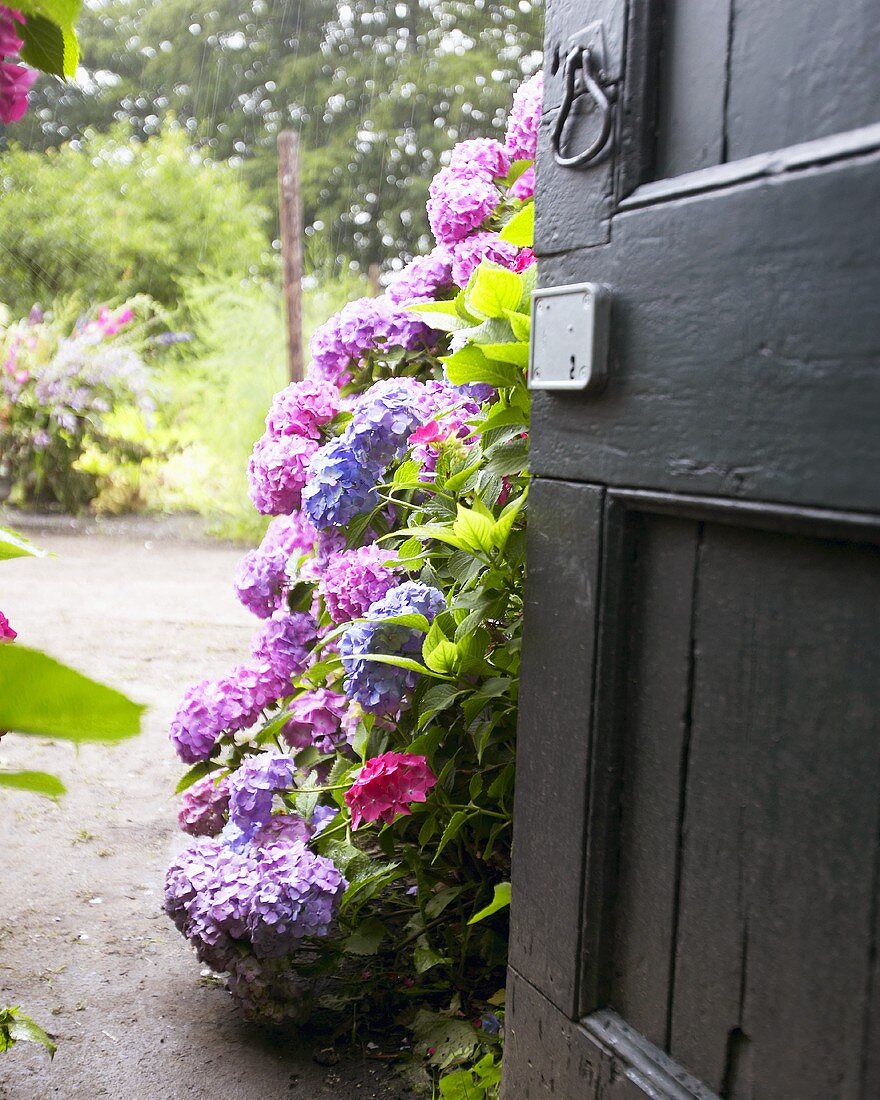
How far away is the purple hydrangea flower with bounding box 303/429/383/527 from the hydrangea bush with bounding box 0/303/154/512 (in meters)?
5.61

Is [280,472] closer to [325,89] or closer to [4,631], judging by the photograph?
[4,631]

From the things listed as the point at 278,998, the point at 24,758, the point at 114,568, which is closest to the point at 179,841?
the point at 24,758

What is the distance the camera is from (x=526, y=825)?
1053mm

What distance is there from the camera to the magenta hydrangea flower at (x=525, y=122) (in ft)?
5.41

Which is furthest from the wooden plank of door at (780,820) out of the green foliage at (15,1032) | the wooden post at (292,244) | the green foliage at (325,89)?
the green foliage at (325,89)

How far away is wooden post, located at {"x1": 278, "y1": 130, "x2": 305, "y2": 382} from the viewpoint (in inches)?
276

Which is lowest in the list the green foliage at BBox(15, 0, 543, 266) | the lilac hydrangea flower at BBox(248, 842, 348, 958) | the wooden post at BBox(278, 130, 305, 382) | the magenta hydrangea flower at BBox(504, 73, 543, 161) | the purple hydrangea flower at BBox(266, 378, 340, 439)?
the lilac hydrangea flower at BBox(248, 842, 348, 958)

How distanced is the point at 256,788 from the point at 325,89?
693 inches

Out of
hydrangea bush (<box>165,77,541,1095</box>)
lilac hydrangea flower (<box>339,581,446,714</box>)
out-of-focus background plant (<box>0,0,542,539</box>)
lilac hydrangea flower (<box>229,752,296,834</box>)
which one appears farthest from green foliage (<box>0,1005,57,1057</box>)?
Answer: out-of-focus background plant (<box>0,0,542,539</box>)

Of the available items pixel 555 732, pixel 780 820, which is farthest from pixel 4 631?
pixel 780 820

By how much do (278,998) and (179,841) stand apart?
0.75 meters

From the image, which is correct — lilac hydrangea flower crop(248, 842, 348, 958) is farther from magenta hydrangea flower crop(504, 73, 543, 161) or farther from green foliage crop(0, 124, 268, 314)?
green foliage crop(0, 124, 268, 314)

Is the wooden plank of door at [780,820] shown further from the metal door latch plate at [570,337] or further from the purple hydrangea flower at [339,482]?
the purple hydrangea flower at [339,482]

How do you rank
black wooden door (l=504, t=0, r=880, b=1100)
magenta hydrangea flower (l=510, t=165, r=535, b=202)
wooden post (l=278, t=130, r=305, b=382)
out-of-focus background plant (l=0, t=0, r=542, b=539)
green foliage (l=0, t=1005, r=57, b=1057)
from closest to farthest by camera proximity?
1. black wooden door (l=504, t=0, r=880, b=1100)
2. green foliage (l=0, t=1005, r=57, b=1057)
3. magenta hydrangea flower (l=510, t=165, r=535, b=202)
4. wooden post (l=278, t=130, r=305, b=382)
5. out-of-focus background plant (l=0, t=0, r=542, b=539)
